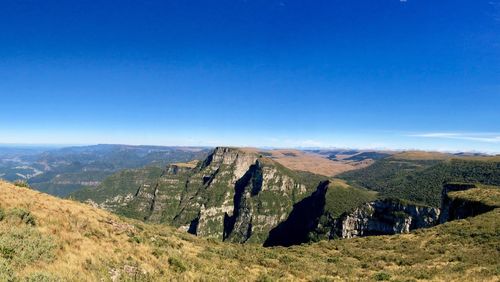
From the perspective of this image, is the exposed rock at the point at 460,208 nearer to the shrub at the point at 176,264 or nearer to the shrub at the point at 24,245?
the shrub at the point at 176,264

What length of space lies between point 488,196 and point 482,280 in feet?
190

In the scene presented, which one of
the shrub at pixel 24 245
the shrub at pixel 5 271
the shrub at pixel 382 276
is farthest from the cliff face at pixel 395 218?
the shrub at pixel 5 271

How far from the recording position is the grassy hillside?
1692cm

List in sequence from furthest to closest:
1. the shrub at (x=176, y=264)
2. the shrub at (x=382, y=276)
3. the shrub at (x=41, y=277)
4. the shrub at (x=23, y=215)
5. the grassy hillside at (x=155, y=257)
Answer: the shrub at (x=382, y=276)
the shrub at (x=176, y=264)
the shrub at (x=23, y=215)
the grassy hillside at (x=155, y=257)
the shrub at (x=41, y=277)

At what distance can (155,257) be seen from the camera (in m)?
23.5

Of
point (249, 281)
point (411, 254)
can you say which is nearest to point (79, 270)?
point (249, 281)

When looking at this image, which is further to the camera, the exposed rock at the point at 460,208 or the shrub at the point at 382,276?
the exposed rock at the point at 460,208

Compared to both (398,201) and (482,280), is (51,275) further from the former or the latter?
(398,201)

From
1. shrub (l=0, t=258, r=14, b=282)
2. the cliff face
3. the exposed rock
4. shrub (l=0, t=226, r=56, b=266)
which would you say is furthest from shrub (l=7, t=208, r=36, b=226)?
the cliff face

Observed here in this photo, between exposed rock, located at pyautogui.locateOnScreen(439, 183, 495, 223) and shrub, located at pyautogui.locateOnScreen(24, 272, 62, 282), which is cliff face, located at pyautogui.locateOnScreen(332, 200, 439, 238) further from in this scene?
shrub, located at pyautogui.locateOnScreen(24, 272, 62, 282)

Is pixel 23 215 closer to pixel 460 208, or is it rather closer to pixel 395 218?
pixel 460 208

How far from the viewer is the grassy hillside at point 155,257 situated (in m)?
16.9

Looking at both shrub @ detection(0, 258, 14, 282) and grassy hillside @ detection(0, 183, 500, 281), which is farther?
grassy hillside @ detection(0, 183, 500, 281)

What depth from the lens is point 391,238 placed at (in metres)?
53.9
